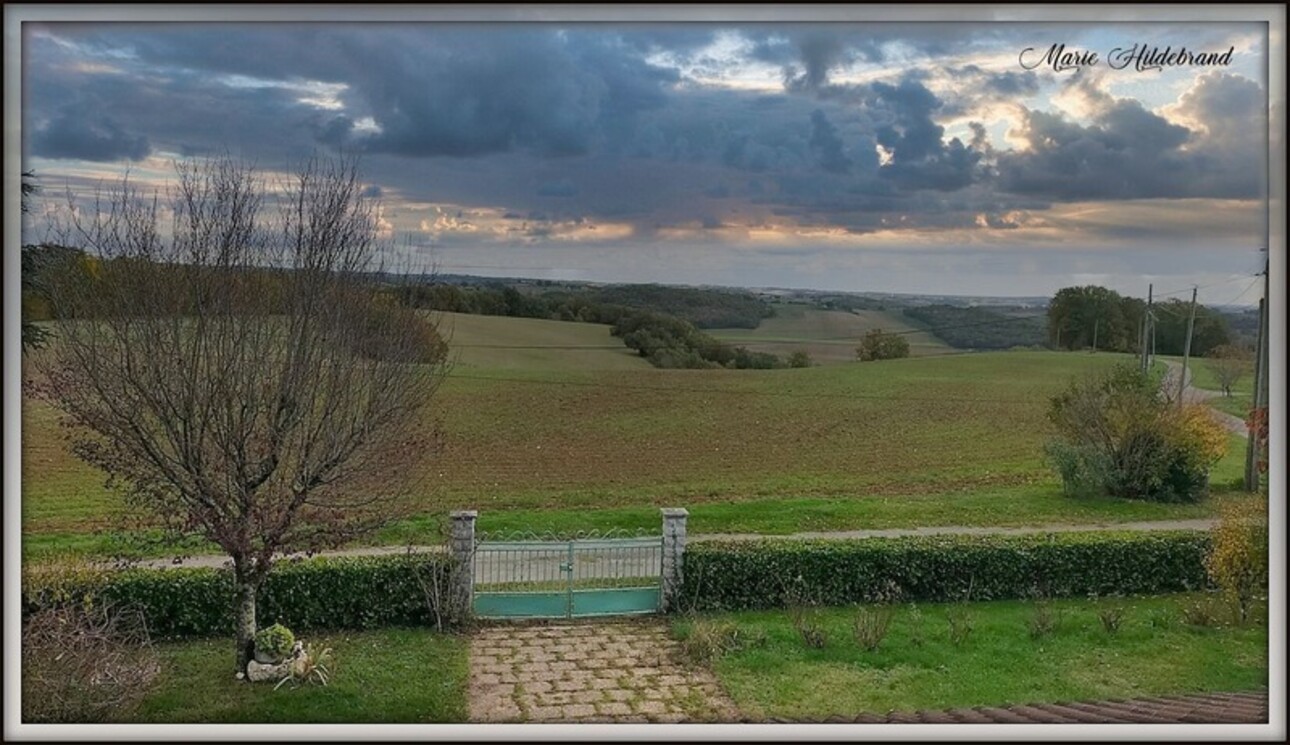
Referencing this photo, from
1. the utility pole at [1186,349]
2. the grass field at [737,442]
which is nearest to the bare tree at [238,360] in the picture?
the grass field at [737,442]

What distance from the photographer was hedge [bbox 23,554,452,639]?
25.7 feet

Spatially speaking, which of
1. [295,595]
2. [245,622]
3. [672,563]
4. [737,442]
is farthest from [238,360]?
[737,442]

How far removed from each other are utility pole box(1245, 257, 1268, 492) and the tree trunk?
24.7 ft

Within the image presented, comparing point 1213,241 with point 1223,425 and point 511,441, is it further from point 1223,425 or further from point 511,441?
point 511,441

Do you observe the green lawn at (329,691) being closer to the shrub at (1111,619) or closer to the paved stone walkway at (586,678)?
the paved stone walkway at (586,678)

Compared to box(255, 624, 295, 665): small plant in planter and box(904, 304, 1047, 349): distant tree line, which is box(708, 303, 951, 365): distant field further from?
box(255, 624, 295, 665): small plant in planter

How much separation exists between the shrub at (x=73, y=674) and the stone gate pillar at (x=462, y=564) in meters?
2.34

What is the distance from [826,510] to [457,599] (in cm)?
447

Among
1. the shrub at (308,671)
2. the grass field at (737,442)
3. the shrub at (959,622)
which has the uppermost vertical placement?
the grass field at (737,442)

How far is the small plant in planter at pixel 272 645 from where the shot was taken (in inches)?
285

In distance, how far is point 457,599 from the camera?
8.39 meters

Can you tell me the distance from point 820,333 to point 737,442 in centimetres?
184

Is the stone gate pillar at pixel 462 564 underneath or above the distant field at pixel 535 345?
underneath

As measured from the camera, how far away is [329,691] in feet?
23.4
